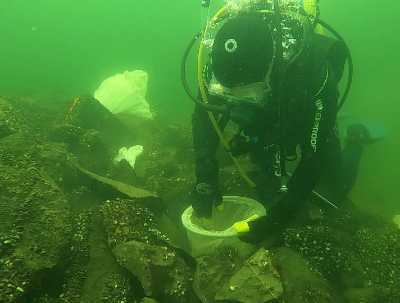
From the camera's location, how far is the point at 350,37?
32094 mm

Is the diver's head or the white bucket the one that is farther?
the white bucket

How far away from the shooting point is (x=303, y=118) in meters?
3.79

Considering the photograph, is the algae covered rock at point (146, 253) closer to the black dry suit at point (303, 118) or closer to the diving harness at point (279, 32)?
the black dry suit at point (303, 118)

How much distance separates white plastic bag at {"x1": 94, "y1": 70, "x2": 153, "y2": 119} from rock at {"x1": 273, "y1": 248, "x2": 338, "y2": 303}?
5.07 meters

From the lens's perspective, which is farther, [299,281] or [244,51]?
[299,281]

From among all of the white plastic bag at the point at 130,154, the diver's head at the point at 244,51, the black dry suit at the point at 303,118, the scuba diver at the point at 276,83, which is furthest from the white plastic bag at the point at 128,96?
the diver's head at the point at 244,51

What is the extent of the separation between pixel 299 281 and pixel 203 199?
4.72 feet

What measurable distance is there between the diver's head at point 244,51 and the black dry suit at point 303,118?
0.84 ft

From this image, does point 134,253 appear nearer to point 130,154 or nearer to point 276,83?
point 276,83

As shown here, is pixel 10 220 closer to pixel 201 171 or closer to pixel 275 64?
pixel 201 171

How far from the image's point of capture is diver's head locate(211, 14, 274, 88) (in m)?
3.48

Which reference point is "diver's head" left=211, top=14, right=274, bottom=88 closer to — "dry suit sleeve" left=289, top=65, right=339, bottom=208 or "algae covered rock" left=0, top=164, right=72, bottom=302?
"dry suit sleeve" left=289, top=65, right=339, bottom=208

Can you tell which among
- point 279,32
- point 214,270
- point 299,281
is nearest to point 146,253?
point 214,270

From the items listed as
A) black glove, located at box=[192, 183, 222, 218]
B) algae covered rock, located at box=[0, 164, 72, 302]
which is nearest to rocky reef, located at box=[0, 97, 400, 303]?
algae covered rock, located at box=[0, 164, 72, 302]
